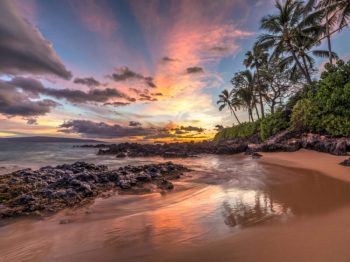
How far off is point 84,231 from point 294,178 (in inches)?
252

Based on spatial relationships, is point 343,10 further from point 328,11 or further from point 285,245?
point 285,245

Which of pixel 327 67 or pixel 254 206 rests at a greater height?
pixel 327 67

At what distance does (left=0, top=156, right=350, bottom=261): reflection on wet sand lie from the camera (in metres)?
2.88

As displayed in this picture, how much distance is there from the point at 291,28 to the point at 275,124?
9.62m

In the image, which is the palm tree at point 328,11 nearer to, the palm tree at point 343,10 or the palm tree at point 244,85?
the palm tree at point 343,10

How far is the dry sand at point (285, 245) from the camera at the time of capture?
93.1 inches

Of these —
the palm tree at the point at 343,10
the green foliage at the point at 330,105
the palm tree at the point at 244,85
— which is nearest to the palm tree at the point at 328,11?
the palm tree at the point at 343,10

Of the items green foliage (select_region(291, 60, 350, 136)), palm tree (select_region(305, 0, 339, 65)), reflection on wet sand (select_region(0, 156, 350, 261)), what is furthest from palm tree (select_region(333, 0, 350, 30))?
reflection on wet sand (select_region(0, 156, 350, 261))

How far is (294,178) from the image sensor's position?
7000 mm

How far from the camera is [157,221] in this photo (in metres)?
3.77

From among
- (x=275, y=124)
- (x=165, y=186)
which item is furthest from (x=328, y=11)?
(x=165, y=186)

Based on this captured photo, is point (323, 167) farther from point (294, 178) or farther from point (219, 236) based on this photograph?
point (219, 236)

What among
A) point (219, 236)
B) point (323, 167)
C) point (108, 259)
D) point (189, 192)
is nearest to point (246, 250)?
point (219, 236)

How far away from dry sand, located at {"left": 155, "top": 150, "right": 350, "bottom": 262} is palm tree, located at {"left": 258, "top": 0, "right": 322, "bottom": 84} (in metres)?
20.5
